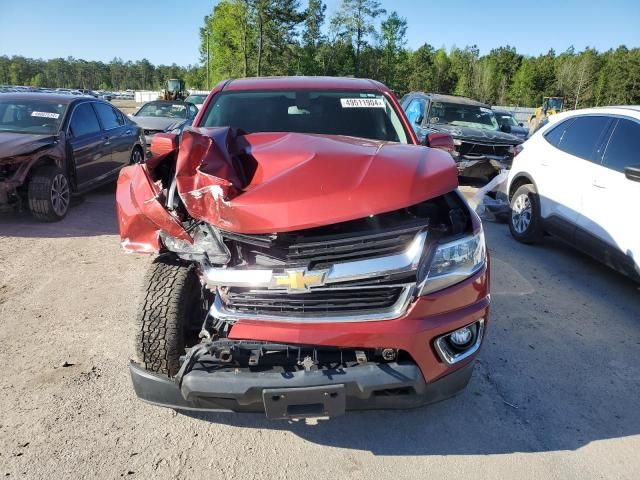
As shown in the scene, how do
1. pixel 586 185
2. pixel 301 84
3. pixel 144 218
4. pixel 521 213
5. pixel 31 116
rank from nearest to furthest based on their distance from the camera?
pixel 144 218
pixel 301 84
pixel 586 185
pixel 521 213
pixel 31 116

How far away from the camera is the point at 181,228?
2.33 metres

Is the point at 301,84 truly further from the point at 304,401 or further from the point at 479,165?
the point at 479,165

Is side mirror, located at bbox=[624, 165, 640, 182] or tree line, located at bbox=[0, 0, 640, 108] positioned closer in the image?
side mirror, located at bbox=[624, 165, 640, 182]

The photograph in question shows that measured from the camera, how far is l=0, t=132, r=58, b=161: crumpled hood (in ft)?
19.4

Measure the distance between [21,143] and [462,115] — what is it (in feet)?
29.6

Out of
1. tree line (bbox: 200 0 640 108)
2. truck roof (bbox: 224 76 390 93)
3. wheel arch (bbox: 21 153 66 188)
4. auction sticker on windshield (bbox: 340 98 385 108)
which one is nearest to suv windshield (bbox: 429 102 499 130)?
truck roof (bbox: 224 76 390 93)

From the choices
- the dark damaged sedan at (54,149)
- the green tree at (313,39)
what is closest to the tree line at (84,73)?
the green tree at (313,39)

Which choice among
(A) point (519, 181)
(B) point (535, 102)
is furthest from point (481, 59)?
(A) point (519, 181)

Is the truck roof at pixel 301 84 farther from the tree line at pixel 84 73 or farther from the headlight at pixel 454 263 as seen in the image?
the tree line at pixel 84 73

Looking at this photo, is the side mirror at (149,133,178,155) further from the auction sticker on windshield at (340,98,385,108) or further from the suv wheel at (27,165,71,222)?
the suv wheel at (27,165,71,222)

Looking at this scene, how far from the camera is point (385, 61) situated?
69500 millimetres

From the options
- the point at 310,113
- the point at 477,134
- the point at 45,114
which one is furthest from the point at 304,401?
the point at 477,134

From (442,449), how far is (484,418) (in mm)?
400

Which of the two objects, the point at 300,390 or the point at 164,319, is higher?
the point at 164,319
